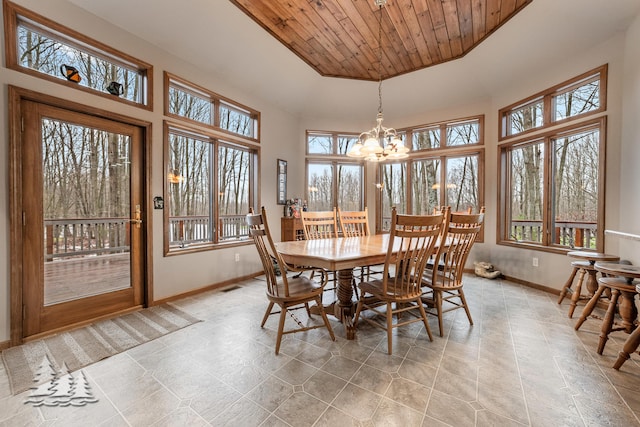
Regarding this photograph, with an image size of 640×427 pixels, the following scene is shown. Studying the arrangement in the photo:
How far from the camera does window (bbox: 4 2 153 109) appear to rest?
7.22 feet

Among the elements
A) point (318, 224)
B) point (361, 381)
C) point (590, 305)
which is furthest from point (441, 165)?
point (361, 381)

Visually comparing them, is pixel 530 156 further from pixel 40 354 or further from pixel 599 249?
pixel 40 354

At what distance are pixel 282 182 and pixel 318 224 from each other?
1850 millimetres

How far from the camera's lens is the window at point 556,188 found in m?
3.30

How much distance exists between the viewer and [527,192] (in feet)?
13.6

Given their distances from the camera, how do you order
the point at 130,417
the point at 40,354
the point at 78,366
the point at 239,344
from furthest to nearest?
the point at 239,344
the point at 40,354
the point at 78,366
the point at 130,417

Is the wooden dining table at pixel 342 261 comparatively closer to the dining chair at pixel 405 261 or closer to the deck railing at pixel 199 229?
the dining chair at pixel 405 261

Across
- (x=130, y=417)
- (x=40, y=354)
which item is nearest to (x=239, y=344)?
(x=130, y=417)

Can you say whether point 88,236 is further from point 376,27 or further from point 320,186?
point 376,27

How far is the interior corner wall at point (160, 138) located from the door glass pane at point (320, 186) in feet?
1.18

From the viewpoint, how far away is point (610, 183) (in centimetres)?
304

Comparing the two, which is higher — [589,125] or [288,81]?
[288,81]

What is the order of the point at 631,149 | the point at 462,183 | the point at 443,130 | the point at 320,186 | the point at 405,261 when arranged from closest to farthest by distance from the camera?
the point at 405,261, the point at 631,149, the point at 462,183, the point at 443,130, the point at 320,186

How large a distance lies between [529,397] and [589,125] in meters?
3.45
